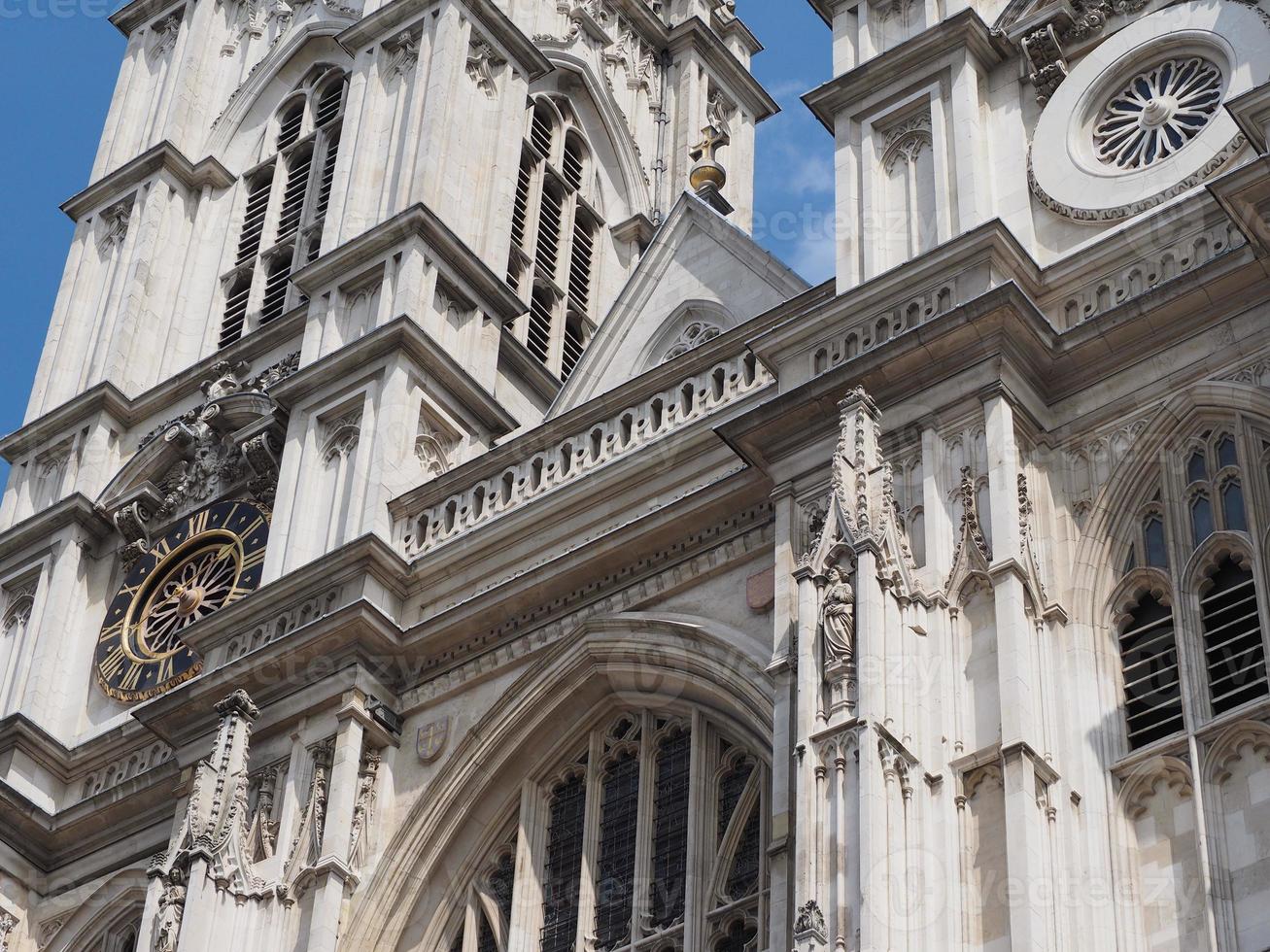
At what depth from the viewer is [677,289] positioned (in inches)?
1206

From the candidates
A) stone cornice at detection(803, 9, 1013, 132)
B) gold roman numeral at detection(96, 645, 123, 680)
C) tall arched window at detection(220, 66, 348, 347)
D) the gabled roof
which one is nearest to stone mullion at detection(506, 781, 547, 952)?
the gabled roof

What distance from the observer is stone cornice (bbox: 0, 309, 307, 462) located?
33.3 m

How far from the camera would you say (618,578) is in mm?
24953

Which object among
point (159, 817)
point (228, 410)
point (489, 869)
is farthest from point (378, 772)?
point (228, 410)

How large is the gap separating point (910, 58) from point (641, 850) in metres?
8.57

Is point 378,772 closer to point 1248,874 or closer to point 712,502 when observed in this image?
point 712,502

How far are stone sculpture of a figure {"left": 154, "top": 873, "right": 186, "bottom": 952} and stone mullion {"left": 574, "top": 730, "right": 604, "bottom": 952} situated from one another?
3.61m

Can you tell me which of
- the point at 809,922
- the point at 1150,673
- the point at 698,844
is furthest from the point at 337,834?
the point at 1150,673

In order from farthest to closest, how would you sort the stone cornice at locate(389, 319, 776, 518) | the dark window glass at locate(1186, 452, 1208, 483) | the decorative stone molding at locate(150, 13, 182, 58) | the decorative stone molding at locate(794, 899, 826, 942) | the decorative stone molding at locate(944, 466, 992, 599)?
1. the decorative stone molding at locate(150, 13, 182, 58)
2. the stone cornice at locate(389, 319, 776, 518)
3. the dark window glass at locate(1186, 452, 1208, 483)
4. the decorative stone molding at locate(944, 466, 992, 599)
5. the decorative stone molding at locate(794, 899, 826, 942)

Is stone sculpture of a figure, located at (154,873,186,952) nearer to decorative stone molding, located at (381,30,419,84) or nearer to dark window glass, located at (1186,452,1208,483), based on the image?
dark window glass, located at (1186,452,1208,483)

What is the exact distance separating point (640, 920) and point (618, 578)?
A: 368 cm

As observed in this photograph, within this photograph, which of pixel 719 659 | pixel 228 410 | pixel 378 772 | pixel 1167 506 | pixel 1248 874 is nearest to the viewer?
pixel 1248 874

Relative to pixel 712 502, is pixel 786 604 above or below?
below

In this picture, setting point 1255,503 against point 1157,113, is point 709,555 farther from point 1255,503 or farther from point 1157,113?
point 1157,113
